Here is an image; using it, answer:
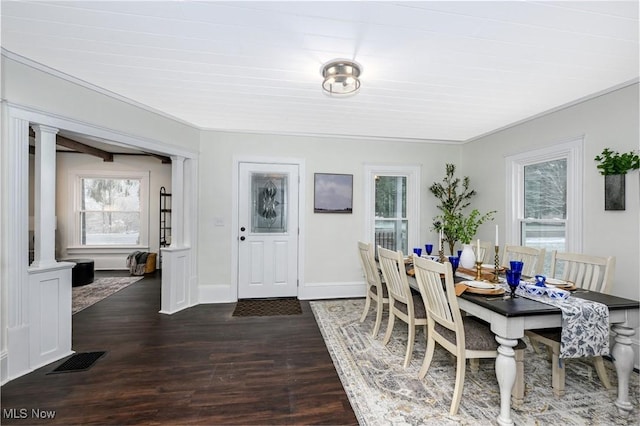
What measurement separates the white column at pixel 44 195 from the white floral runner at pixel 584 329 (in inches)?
150

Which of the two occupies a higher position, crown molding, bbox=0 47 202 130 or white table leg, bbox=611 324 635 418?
crown molding, bbox=0 47 202 130

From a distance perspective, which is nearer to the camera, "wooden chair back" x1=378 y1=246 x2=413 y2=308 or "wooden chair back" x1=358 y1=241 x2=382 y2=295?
"wooden chair back" x1=378 y1=246 x2=413 y2=308

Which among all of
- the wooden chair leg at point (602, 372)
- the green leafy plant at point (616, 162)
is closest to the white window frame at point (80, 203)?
the wooden chair leg at point (602, 372)

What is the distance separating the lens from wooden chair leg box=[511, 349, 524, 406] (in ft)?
6.21

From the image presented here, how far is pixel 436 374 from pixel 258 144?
3.46 m

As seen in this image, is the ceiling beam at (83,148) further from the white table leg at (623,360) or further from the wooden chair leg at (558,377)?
the white table leg at (623,360)

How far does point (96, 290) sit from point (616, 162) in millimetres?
6733

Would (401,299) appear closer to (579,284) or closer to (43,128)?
(579,284)

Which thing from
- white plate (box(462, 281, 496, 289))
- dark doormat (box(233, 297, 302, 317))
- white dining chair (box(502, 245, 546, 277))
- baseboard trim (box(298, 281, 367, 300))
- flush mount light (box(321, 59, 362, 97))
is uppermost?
flush mount light (box(321, 59, 362, 97))

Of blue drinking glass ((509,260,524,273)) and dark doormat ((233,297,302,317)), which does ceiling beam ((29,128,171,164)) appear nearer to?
dark doormat ((233,297,302,317))

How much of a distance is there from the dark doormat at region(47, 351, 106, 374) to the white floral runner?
3486mm

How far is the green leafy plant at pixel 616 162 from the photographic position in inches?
92.8

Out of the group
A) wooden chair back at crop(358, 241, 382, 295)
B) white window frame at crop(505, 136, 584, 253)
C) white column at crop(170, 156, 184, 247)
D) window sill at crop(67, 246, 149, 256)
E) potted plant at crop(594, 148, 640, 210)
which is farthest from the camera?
window sill at crop(67, 246, 149, 256)

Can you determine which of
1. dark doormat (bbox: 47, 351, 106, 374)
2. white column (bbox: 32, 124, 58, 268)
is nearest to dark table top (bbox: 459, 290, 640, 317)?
dark doormat (bbox: 47, 351, 106, 374)
